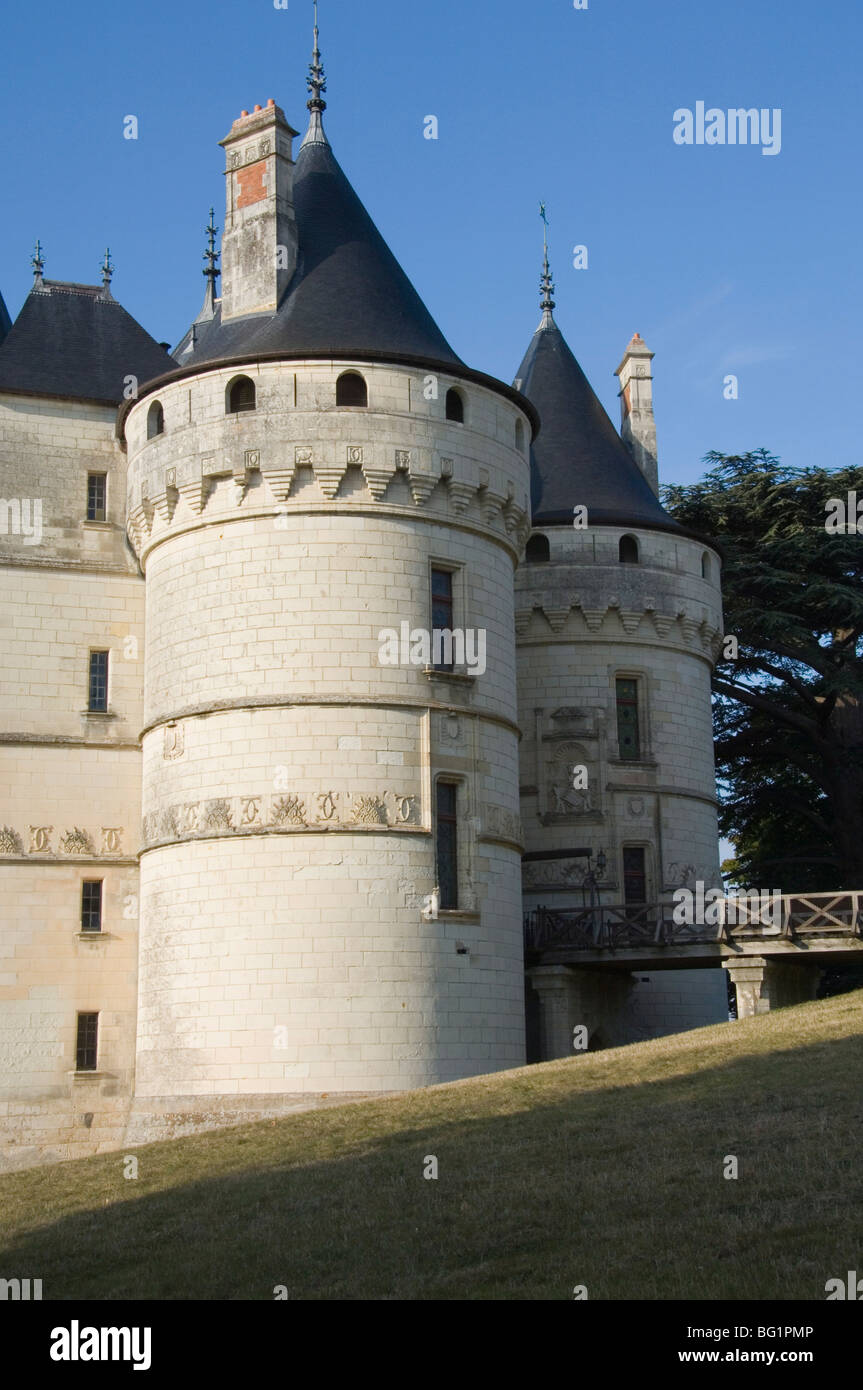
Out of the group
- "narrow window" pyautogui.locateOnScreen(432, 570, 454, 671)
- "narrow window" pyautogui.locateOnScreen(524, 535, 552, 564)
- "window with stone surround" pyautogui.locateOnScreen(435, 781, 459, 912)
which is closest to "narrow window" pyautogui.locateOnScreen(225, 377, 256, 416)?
"narrow window" pyautogui.locateOnScreen(432, 570, 454, 671)

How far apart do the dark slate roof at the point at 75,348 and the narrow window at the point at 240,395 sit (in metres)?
4.24

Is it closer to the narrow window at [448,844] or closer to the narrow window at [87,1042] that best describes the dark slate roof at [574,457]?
the narrow window at [448,844]

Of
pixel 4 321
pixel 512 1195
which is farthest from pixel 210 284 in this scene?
pixel 512 1195

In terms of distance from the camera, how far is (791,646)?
1582 inches

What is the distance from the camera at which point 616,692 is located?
1277 inches

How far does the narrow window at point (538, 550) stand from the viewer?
32688 mm

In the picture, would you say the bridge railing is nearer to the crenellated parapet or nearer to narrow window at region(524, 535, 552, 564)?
narrow window at region(524, 535, 552, 564)

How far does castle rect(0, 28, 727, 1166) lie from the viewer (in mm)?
23578

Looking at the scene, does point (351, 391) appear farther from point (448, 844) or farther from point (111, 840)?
point (111, 840)

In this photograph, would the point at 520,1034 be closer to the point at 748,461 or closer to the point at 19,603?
the point at 19,603

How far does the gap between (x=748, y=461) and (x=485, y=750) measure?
1911 centimetres

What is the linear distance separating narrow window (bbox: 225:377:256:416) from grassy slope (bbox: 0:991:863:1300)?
35.3 feet

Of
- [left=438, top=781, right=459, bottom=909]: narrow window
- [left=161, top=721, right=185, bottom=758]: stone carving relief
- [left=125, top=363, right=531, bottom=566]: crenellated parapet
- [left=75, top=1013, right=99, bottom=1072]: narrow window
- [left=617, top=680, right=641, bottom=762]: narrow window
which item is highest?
[left=125, top=363, right=531, bottom=566]: crenellated parapet
